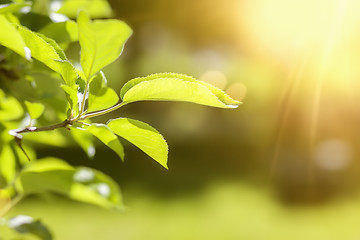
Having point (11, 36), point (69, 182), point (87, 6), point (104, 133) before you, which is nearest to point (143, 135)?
point (104, 133)

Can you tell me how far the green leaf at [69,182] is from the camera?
2.09 feet

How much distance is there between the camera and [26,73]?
0.62 metres

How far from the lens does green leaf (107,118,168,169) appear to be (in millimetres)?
426

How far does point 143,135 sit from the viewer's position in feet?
1.41

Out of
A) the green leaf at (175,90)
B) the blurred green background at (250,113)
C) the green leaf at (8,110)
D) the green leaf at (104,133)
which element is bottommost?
the blurred green background at (250,113)

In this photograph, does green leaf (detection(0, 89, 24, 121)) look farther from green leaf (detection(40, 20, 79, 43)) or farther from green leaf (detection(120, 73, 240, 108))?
green leaf (detection(120, 73, 240, 108))

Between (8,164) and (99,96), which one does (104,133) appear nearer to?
(99,96)

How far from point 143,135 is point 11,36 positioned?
16 cm

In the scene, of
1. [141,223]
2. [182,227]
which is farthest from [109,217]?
[182,227]

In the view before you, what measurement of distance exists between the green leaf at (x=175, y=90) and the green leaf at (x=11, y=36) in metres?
0.10

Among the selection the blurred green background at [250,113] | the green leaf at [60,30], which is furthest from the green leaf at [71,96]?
the blurred green background at [250,113]

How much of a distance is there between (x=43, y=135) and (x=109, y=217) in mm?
2774

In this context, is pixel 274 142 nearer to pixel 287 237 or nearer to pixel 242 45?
pixel 242 45

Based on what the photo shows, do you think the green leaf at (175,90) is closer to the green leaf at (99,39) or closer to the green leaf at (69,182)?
the green leaf at (99,39)
